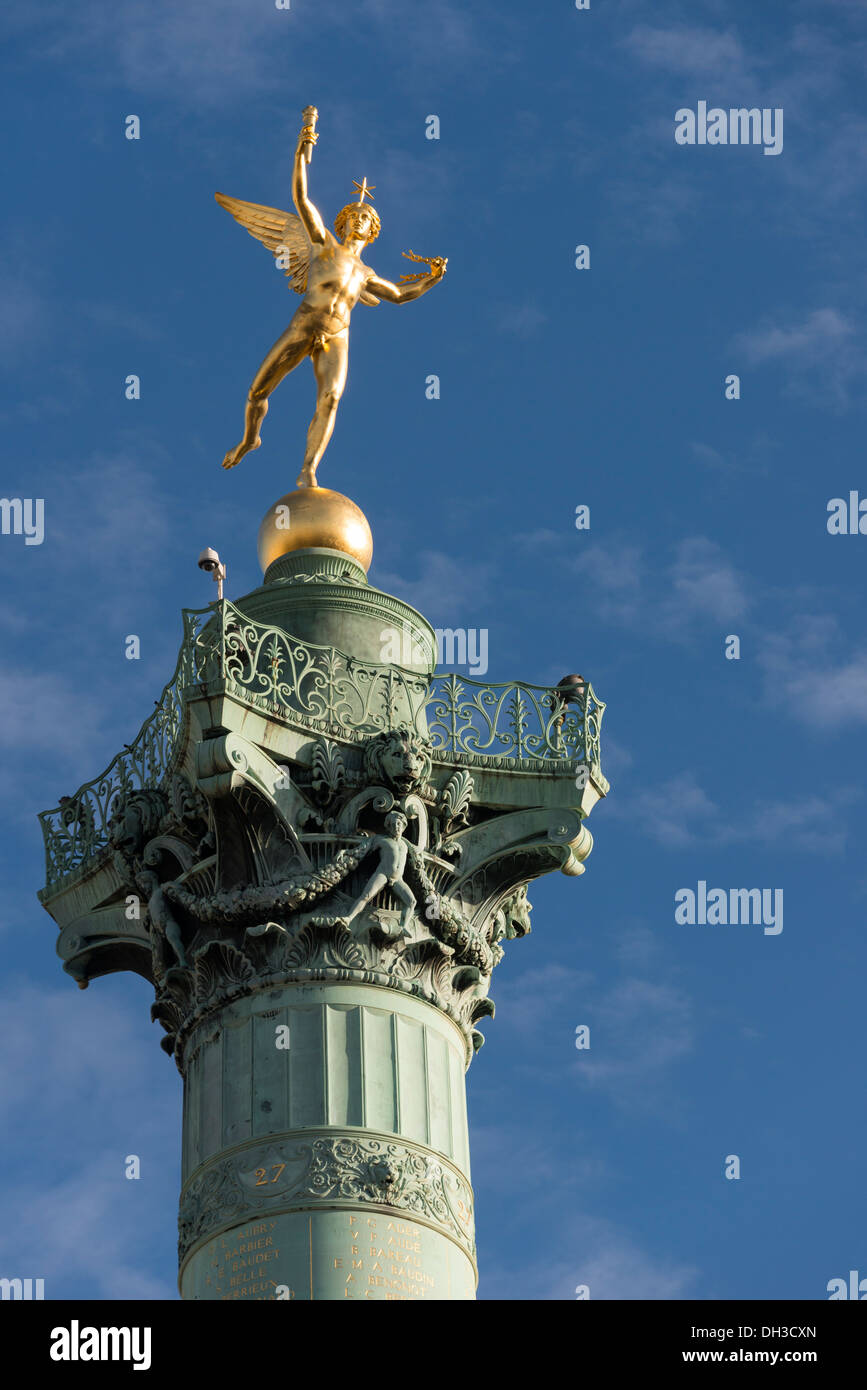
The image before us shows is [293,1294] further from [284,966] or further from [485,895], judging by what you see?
[485,895]

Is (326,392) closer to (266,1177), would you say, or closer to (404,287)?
(404,287)

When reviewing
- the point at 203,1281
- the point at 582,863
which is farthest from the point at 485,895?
the point at 203,1281

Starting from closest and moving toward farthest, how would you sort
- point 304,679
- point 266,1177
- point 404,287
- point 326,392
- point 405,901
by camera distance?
point 266,1177, point 405,901, point 304,679, point 326,392, point 404,287

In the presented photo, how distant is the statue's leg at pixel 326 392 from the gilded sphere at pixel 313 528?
3.96 feet

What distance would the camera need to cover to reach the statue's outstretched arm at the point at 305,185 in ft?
133

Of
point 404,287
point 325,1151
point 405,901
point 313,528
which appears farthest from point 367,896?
point 404,287

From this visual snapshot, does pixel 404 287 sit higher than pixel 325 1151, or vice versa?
pixel 404 287

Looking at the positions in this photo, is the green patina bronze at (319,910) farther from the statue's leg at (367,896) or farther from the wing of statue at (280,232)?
the wing of statue at (280,232)

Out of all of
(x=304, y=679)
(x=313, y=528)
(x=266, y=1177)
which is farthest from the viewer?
(x=313, y=528)

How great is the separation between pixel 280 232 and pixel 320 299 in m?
2.47

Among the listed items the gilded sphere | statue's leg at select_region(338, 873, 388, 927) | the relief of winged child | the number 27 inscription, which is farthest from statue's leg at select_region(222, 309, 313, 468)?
the number 27 inscription

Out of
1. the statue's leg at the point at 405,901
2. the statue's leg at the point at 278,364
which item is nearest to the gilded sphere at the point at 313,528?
the statue's leg at the point at 278,364

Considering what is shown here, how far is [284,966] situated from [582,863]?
187 inches

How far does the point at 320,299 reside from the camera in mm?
40625
